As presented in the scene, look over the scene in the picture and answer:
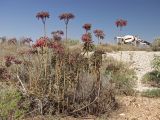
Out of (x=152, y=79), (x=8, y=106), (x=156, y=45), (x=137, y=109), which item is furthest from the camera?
(x=156, y=45)

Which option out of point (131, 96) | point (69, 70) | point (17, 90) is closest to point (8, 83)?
point (17, 90)

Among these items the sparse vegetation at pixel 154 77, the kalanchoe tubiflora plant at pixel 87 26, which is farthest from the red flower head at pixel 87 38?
the sparse vegetation at pixel 154 77

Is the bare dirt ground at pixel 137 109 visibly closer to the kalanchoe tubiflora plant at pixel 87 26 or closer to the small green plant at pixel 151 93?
the small green plant at pixel 151 93

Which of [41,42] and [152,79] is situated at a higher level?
[41,42]

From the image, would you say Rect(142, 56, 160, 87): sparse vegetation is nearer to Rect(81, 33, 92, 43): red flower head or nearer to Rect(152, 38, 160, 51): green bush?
Rect(81, 33, 92, 43): red flower head

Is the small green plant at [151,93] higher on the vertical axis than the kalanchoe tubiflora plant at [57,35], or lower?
lower

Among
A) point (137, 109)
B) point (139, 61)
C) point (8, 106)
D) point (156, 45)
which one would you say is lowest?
point (137, 109)

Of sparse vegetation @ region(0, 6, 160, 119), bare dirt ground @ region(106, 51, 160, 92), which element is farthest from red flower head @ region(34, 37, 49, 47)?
bare dirt ground @ region(106, 51, 160, 92)

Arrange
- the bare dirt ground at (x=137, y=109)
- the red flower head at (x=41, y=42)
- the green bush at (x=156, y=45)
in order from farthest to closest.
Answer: the green bush at (x=156, y=45) → the bare dirt ground at (x=137, y=109) → the red flower head at (x=41, y=42)

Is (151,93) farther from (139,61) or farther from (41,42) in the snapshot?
(139,61)

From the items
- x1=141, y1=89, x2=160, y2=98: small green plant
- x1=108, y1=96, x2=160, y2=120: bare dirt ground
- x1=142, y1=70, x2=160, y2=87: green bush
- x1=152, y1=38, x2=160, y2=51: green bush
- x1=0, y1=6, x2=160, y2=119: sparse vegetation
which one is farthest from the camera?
x1=152, y1=38, x2=160, y2=51: green bush

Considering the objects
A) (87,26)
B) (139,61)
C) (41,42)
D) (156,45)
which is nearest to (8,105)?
(41,42)

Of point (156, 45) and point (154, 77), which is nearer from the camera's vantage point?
point (154, 77)

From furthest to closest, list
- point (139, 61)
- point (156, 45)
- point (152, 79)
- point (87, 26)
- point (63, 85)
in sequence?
1. point (156, 45)
2. point (139, 61)
3. point (152, 79)
4. point (87, 26)
5. point (63, 85)
